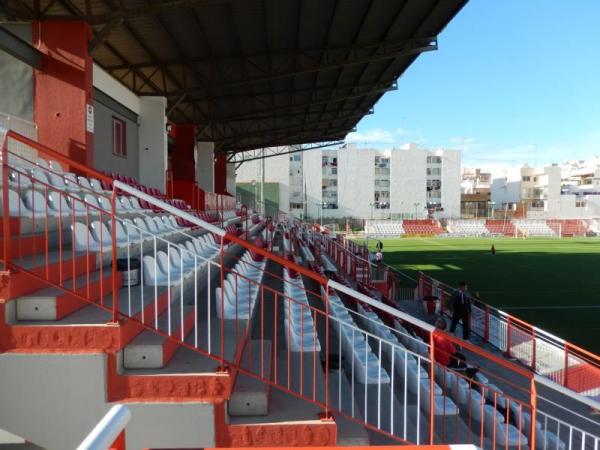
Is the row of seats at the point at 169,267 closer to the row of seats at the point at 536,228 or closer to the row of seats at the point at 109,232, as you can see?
the row of seats at the point at 109,232

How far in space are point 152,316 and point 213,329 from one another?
2.18ft

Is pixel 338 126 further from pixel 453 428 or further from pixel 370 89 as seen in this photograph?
pixel 453 428

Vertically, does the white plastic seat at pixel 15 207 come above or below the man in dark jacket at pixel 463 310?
above

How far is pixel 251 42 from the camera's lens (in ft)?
46.1

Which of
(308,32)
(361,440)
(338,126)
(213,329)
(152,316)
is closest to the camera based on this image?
(361,440)

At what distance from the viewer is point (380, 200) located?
230 feet

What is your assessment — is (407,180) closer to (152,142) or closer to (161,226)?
(152,142)

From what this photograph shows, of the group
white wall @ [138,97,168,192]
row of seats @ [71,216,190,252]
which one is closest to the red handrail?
row of seats @ [71,216,190,252]

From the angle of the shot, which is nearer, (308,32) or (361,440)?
(361,440)

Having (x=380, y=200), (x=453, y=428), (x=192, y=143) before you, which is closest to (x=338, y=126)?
(x=192, y=143)

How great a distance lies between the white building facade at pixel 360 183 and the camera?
227ft

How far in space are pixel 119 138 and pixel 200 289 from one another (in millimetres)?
9498

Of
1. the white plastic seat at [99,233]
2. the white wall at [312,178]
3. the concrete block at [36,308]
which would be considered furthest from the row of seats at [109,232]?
the white wall at [312,178]

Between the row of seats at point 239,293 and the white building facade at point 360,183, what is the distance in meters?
58.1
